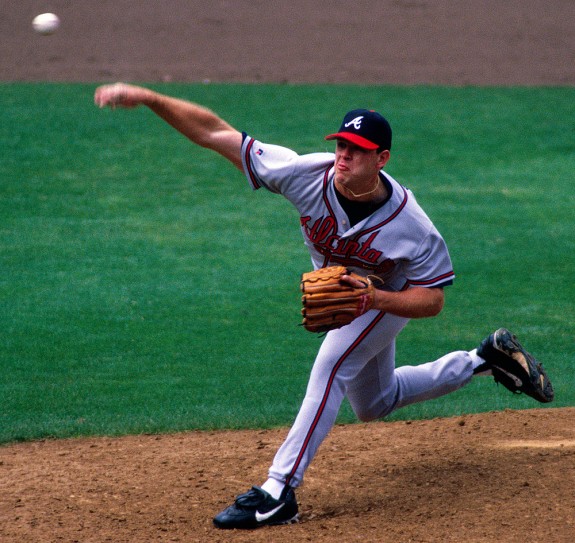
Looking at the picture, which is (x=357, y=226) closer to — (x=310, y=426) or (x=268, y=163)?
(x=268, y=163)

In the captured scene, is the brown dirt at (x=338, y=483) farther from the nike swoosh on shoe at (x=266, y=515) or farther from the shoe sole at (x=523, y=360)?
the shoe sole at (x=523, y=360)

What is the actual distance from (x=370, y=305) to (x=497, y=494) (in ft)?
3.41

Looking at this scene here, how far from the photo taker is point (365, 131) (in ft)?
13.3

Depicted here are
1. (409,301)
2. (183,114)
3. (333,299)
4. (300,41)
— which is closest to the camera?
(333,299)

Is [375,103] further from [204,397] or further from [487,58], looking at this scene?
[204,397]

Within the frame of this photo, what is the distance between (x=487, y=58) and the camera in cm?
1505

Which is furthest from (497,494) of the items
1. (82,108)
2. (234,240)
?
(82,108)

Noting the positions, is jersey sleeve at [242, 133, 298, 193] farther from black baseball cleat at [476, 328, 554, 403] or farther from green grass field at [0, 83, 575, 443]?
green grass field at [0, 83, 575, 443]

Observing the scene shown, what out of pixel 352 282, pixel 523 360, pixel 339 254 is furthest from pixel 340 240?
pixel 523 360

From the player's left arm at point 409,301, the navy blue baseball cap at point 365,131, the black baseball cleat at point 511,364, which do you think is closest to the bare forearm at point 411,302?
the player's left arm at point 409,301

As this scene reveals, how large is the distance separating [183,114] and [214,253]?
4.16 metres

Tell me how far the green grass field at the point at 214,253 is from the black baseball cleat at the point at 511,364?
0.92m

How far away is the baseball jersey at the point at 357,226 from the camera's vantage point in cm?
408

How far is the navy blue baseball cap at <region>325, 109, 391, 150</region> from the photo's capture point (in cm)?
402
